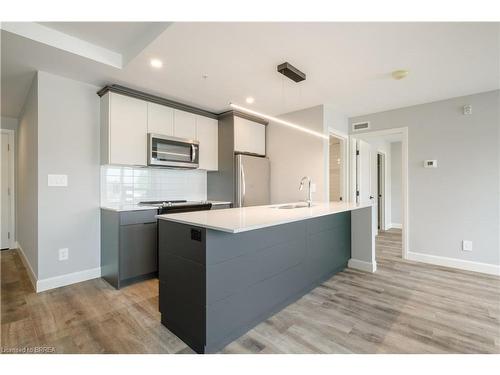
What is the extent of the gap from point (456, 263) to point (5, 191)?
7343mm

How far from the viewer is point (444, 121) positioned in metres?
3.51

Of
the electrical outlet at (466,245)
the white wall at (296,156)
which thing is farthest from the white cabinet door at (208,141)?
the electrical outlet at (466,245)

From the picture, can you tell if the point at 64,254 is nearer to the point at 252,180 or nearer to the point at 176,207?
the point at 176,207

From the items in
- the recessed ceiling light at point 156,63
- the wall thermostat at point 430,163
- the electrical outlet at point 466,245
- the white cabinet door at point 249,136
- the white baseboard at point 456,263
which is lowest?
the white baseboard at point 456,263

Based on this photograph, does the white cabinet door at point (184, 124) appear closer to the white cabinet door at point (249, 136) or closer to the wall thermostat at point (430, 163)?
the white cabinet door at point (249, 136)

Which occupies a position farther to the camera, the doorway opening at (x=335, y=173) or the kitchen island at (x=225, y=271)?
the doorway opening at (x=335, y=173)

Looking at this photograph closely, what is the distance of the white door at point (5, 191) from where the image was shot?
4.34 m

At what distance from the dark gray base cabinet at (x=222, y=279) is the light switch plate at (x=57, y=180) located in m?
1.67

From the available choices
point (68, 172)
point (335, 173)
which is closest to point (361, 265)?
point (335, 173)

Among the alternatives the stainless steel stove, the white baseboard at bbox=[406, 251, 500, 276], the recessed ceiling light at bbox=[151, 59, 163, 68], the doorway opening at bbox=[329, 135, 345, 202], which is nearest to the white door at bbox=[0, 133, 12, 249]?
the stainless steel stove

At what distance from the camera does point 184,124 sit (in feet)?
12.1

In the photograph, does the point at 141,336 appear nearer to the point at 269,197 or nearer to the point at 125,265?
the point at 125,265

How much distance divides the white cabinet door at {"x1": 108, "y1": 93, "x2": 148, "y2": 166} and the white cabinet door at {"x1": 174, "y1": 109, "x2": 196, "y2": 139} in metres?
0.46
